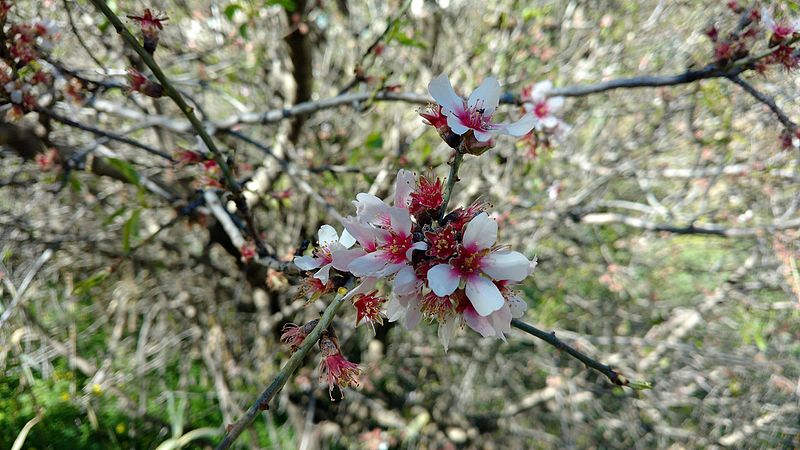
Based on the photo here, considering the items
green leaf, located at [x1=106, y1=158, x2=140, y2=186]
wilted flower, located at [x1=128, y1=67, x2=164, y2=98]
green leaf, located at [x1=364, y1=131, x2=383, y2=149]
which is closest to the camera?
wilted flower, located at [x1=128, y1=67, x2=164, y2=98]

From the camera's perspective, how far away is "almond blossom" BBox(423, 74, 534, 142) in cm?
97

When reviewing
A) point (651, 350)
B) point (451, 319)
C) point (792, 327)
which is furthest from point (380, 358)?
point (792, 327)

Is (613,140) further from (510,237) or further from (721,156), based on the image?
(510,237)

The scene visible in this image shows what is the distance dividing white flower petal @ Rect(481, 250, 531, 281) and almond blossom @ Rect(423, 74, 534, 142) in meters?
0.23

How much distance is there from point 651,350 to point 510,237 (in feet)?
5.22

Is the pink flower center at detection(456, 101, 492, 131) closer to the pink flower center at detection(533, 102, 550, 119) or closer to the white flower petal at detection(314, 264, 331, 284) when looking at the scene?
the white flower petal at detection(314, 264, 331, 284)

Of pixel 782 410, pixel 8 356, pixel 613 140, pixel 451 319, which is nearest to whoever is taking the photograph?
pixel 451 319

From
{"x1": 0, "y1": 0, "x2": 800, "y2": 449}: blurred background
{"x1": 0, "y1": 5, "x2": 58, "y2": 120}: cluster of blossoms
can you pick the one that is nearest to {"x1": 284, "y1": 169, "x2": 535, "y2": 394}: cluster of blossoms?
{"x1": 0, "y1": 5, "x2": 58, "y2": 120}: cluster of blossoms

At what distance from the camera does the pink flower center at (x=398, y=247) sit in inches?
35.5

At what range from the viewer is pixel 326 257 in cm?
102

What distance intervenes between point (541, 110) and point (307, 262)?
1.30 meters

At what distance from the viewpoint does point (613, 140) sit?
430 cm

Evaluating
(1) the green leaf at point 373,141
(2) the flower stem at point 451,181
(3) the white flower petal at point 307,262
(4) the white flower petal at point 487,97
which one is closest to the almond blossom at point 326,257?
(3) the white flower petal at point 307,262

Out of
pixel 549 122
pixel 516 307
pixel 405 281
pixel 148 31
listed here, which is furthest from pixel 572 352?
pixel 148 31
